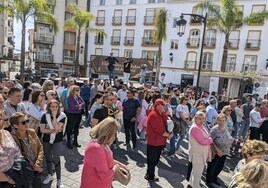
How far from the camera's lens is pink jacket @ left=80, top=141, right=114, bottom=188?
9.50 ft

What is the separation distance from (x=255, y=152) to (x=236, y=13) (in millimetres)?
24412

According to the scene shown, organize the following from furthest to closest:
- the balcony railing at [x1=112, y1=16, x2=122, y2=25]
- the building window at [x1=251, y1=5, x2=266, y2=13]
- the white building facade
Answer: the balcony railing at [x1=112, y1=16, x2=122, y2=25] < the white building facade < the building window at [x1=251, y1=5, x2=266, y2=13]

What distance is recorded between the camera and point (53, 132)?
468 centimetres

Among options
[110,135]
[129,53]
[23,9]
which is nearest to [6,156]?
[110,135]

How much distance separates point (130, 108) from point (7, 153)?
480 centimetres

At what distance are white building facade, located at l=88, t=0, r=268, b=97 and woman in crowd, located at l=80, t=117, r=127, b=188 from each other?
26.0 meters

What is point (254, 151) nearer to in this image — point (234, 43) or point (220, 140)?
point (220, 140)

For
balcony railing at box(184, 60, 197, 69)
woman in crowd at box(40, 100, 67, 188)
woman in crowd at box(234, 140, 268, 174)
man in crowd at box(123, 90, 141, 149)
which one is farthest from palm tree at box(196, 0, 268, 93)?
woman in crowd at box(234, 140, 268, 174)

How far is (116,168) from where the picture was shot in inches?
124

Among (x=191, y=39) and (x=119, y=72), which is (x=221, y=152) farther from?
(x=191, y=39)

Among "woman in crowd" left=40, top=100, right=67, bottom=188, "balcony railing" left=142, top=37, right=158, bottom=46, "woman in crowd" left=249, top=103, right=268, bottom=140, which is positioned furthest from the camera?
"balcony railing" left=142, top=37, right=158, bottom=46

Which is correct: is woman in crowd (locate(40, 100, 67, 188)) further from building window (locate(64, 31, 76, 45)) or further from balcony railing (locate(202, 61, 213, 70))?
building window (locate(64, 31, 76, 45))

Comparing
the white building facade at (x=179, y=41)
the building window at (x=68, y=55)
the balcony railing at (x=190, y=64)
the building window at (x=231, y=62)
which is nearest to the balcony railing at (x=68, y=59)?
the building window at (x=68, y=55)

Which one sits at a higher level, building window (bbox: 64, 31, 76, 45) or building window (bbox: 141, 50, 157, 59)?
building window (bbox: 64, 31, 76, 45)
